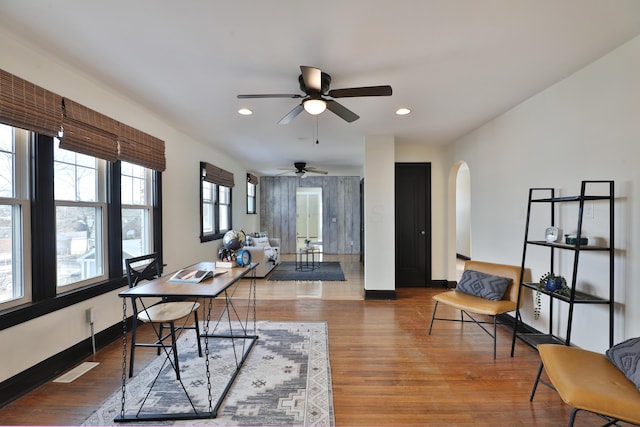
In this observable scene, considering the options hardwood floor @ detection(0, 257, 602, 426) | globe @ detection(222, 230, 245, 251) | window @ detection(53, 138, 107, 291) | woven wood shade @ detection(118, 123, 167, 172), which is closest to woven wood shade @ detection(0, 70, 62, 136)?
window @ detection(53, 138, 107, 291)

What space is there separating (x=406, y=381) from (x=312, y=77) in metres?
2.42

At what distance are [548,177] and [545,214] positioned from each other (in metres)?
0.37

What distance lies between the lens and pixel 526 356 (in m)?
2.61

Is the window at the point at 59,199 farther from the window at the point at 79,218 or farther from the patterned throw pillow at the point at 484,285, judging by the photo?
the patterned throw pillow at the point at 484,285

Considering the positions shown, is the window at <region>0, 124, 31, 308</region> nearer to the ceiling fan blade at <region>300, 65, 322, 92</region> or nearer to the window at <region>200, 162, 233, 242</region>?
the ceiling fan blade at <region>300, 65, 322, 92</region>

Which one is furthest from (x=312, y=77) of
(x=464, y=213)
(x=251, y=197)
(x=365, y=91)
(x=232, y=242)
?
(x=464, y=213)

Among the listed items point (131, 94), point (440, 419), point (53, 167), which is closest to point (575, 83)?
point (440, 419)

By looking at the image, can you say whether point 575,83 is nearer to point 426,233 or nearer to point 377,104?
point 377,104

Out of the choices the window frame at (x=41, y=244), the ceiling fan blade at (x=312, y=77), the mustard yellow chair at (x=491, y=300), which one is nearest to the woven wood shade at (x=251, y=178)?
the window frame at (x=41, y=244)

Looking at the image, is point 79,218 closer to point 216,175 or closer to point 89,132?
point 89,132

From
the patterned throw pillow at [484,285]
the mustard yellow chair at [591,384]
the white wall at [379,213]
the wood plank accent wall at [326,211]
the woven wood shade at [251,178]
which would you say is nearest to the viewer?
the mustard yellow chair at [591,384]

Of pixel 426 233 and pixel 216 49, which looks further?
pixel 426 233

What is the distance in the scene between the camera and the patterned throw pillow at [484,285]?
9.59 ft

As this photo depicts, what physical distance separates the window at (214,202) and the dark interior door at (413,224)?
3.35 meters
